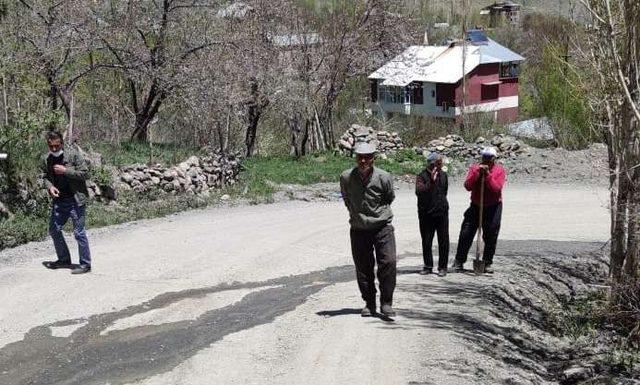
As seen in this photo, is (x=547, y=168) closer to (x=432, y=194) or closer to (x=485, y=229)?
(x=485, y=229)

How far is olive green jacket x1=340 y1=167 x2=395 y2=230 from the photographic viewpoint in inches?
330

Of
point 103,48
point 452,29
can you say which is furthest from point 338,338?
point 452,29

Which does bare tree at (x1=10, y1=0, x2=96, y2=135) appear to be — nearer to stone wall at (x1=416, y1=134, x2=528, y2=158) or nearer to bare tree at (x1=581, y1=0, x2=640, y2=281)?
stone wall at (x1=416, y1=134, x2=528, y2=158)

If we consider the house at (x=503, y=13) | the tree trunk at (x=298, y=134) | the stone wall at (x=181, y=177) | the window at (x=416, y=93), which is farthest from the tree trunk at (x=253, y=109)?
the house at (x=503, y=13)

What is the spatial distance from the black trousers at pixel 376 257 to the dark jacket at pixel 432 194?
248 cm

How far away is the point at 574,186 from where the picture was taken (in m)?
21.6

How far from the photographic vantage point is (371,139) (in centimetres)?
2420

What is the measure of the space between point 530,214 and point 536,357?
919 centimetres

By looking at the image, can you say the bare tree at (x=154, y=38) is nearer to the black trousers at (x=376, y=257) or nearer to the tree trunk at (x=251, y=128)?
the tree trunk at (x=251, y=128)

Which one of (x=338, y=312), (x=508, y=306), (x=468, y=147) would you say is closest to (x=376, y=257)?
(x=338, y=312)

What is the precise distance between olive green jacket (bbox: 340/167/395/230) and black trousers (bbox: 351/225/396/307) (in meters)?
0.10

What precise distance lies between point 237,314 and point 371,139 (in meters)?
15.3

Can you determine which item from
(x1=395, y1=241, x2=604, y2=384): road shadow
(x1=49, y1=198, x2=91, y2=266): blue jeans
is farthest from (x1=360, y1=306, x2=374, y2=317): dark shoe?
(x1=49, y1=198, x2=91, y2=266): blue jeans

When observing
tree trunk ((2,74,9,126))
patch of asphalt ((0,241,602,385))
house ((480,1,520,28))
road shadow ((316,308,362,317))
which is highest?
house ((480,1,520,28))
